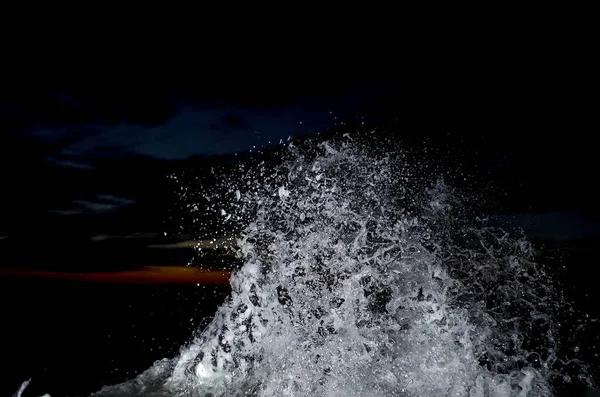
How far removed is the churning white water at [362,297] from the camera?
447 cm

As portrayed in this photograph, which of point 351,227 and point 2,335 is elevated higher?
point 351,227

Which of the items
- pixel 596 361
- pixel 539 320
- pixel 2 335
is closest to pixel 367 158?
pixel 539 320

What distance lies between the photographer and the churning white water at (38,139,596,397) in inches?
176

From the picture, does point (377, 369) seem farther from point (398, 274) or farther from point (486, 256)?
point (486, 256)

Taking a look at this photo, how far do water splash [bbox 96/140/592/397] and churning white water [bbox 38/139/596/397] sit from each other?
1 centimetres

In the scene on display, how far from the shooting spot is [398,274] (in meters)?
5.50

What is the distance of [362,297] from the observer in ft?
17.1

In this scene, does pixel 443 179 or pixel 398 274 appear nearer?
pixel 398 274

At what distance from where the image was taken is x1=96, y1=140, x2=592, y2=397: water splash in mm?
4477

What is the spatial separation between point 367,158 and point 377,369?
2.66 m

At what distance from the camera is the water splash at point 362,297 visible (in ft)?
14.7

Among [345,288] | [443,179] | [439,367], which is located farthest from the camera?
[443,179]

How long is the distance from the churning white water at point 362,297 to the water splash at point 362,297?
0.01 m

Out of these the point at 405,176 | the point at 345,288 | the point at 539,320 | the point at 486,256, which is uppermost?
the point at 405,176
